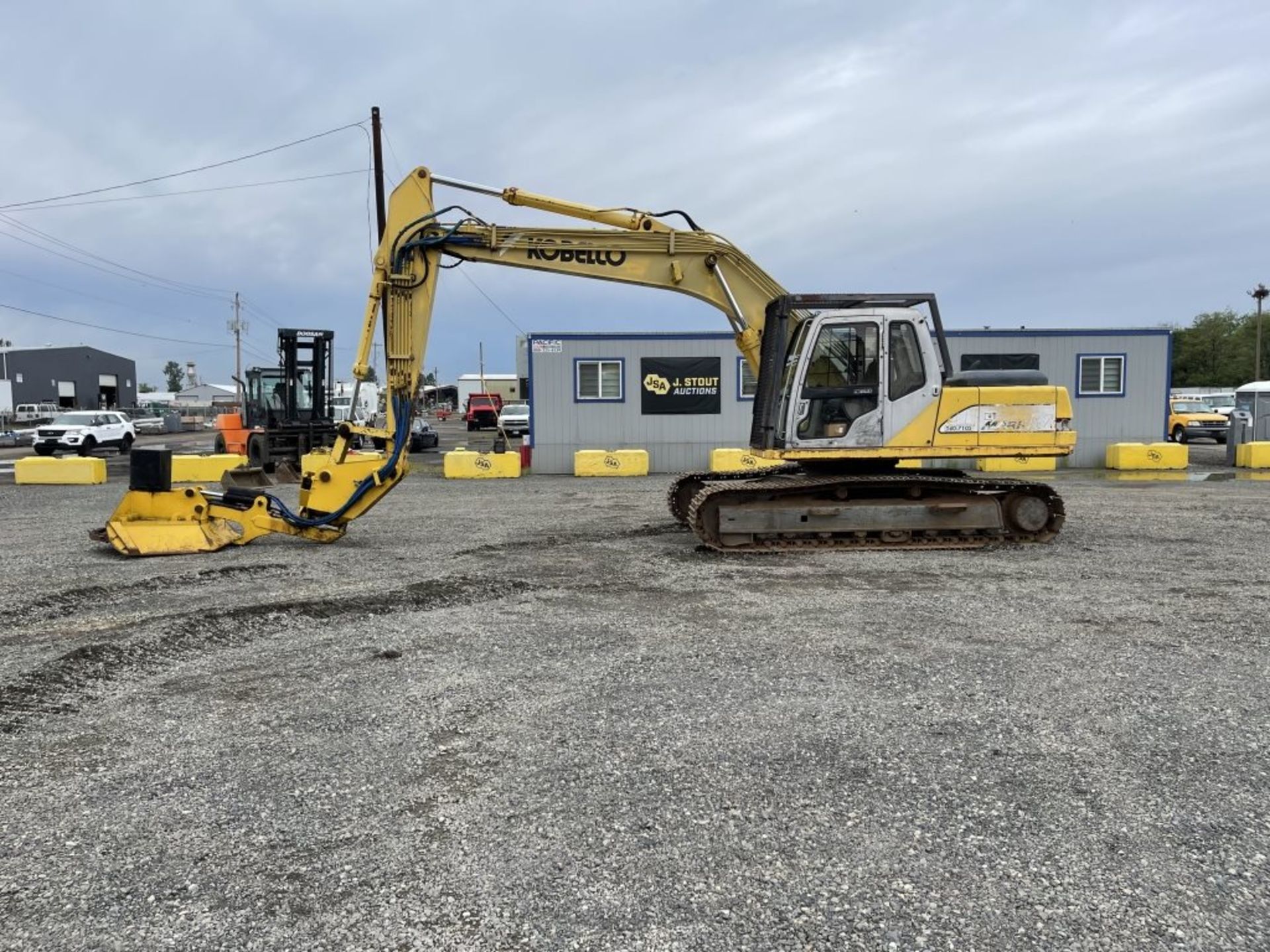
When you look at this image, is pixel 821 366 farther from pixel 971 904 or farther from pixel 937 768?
pixel 971 904

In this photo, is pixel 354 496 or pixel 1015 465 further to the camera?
pixel 1015 465

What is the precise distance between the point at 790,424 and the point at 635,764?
19.8 feet

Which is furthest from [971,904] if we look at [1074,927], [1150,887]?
[1150,887]

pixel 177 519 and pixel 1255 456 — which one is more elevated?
pixel 1255 456

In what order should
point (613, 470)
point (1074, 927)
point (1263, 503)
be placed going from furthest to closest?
1. point (613, 470)
2. point (1263, 503)
3. point (1074, 927)

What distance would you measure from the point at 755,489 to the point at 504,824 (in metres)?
Result: 6.18

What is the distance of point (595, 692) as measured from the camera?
187 inches

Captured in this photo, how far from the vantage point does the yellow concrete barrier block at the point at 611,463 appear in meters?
18.7

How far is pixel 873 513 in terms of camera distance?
9227mm

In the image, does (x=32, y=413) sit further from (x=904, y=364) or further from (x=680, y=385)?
(x=904, y=364)

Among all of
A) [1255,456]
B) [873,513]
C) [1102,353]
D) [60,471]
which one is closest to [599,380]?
[873,513]

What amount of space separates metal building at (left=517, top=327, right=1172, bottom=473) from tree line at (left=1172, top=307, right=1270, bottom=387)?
57.9m

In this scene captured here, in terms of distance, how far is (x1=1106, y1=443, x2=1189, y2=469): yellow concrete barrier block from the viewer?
1928cm

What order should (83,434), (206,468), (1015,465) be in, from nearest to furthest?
(206,468)
(1015,465)
(83,434)
